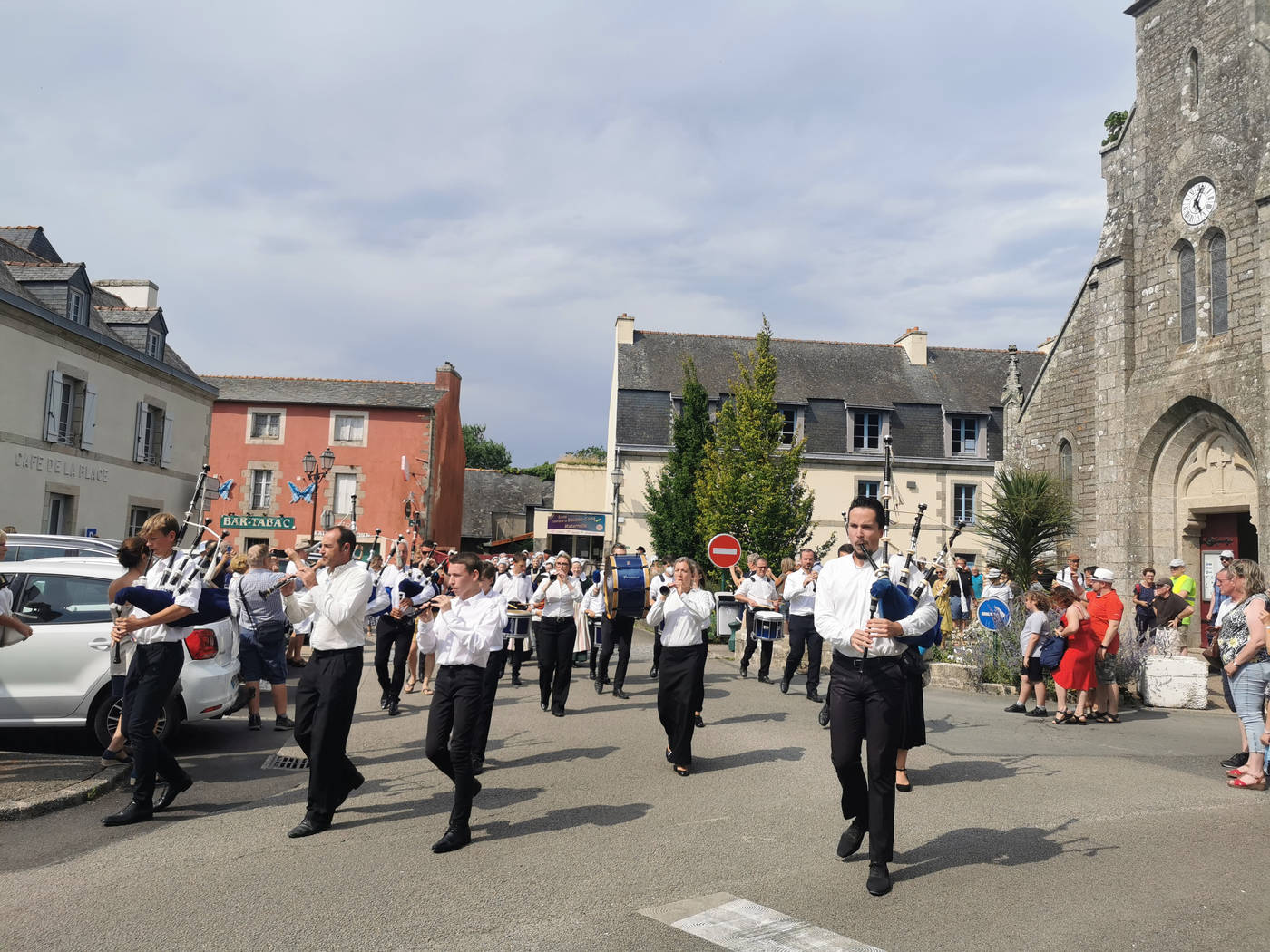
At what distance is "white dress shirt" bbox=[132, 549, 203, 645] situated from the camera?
5863 mm

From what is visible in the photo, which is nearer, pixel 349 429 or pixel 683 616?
pixel 683 616

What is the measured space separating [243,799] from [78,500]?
19.2 metres

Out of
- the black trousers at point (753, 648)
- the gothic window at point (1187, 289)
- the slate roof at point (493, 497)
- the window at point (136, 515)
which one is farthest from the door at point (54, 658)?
the slate roof at point (493, 497)

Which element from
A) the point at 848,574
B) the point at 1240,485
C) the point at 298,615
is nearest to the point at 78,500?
the point at 298,615

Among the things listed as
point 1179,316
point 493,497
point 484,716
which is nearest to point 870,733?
point 484,716

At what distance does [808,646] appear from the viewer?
1155cm

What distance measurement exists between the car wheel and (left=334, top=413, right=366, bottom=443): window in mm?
30138

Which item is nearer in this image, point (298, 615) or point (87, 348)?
point (298, 615)

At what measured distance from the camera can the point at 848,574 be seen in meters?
5.16

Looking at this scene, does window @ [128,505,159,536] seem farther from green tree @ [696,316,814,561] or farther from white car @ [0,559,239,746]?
white car @ [0,559,239,746]

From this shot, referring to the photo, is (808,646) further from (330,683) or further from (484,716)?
(330,683)

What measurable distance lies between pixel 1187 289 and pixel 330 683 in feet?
57.4

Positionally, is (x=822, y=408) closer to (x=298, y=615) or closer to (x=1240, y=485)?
(x=1240, y=485)

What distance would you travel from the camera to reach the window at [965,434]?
3747 cm
